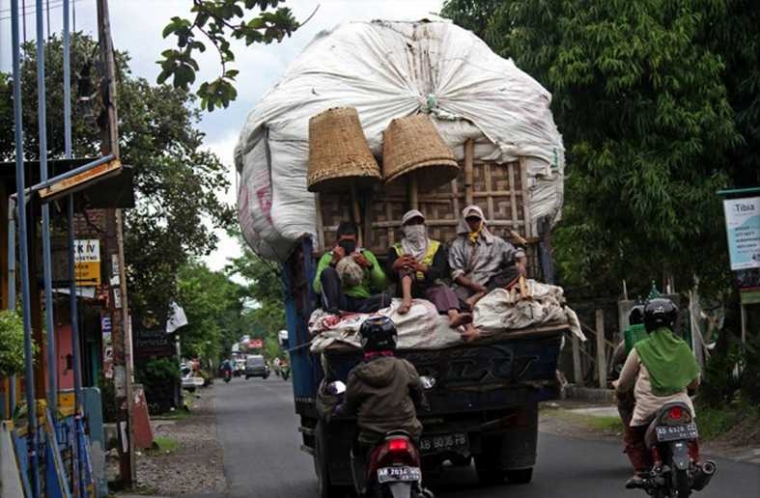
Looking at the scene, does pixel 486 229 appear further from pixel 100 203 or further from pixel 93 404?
pixel 93 404

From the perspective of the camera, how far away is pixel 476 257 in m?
10.7

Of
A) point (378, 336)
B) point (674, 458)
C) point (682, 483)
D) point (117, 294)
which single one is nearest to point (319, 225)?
point (378, 336)

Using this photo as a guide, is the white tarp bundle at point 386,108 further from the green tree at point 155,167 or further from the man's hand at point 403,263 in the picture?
the green tree at point 155,167

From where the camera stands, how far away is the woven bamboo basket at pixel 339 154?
10.4 m

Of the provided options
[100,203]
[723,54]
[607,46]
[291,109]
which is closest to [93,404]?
[100,203]

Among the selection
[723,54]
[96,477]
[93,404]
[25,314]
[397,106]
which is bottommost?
[96,477]

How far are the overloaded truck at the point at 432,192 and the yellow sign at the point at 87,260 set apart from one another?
3794 millimetres

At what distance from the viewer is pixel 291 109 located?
36.8 feet

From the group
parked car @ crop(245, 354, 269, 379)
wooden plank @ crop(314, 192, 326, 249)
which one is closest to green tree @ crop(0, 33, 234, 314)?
wooden plank @ crop(314, 192, 326, 249)

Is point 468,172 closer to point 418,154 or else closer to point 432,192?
point 432,192

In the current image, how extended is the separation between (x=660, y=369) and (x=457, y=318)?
218cm

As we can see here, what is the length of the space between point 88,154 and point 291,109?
37.8 ft

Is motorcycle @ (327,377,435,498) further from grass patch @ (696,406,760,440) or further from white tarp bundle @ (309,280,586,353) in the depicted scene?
grass patch @ (696,406,760,440)

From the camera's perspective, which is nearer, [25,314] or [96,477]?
[25,314]
